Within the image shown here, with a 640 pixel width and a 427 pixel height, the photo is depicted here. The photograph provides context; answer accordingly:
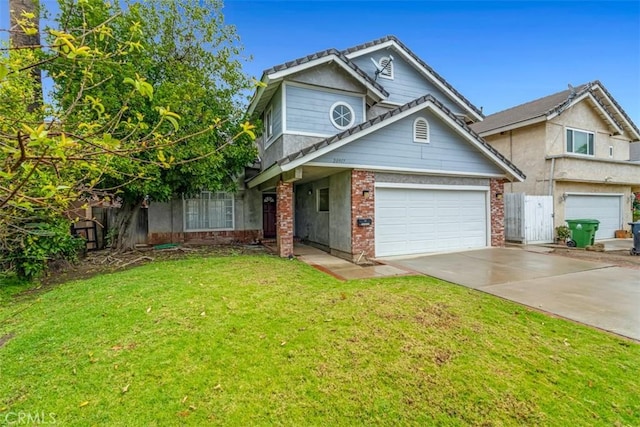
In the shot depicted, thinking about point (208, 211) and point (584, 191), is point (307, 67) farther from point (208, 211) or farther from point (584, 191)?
point (584, 191)

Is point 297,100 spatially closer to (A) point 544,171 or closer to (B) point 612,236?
(A) point 544,171

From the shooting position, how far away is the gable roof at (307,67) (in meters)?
10.1

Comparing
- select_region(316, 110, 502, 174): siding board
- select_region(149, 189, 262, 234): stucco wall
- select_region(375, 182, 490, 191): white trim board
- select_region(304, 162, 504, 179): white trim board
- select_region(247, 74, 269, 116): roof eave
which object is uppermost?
select_region(247, 74, 269, 116): roof eave

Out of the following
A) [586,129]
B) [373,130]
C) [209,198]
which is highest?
[586,129]

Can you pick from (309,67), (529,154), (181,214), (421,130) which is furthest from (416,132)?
(181,214)

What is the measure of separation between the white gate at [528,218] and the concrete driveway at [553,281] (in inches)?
124

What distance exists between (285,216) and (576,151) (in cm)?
1582

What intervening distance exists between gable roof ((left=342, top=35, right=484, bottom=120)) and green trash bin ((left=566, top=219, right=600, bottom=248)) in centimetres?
663

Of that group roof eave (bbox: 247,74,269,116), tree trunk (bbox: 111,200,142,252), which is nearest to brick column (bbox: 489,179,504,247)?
roof eave (bbox: 247,74,269,116)

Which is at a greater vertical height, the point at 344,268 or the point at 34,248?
the point at 34,248

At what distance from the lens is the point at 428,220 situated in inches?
439

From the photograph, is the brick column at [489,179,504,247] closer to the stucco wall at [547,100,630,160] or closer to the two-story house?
the two-story house

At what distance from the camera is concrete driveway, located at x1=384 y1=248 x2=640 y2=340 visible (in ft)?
16.9

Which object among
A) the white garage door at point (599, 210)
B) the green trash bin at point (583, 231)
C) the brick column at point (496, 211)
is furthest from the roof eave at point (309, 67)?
the white garage door at point (599, 210)
